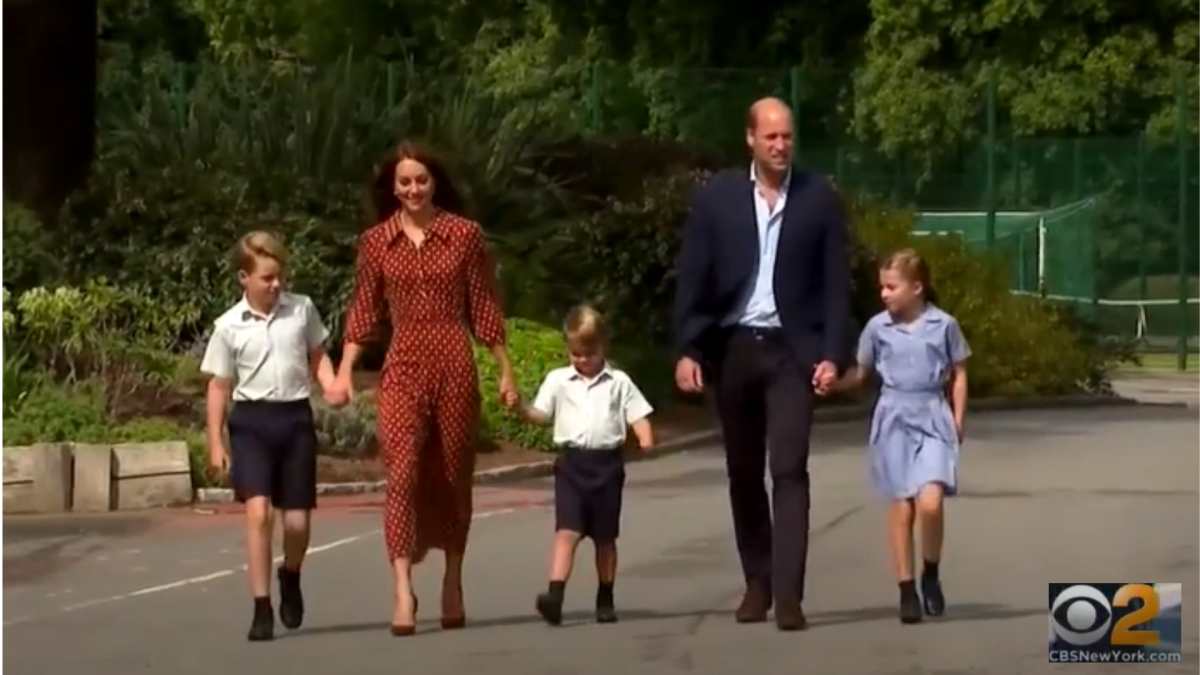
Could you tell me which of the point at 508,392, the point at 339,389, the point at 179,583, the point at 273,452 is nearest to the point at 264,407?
the point at 273,452

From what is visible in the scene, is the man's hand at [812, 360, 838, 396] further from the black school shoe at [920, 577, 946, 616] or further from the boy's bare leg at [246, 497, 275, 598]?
the boy's bare leg at [246, 497, 275, 598]

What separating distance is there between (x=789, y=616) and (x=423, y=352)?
5.42 feet

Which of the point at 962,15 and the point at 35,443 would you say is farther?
the point at 962,15

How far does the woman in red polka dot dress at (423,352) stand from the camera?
36.0 feet

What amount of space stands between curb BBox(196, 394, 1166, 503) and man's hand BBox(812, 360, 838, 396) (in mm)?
3367

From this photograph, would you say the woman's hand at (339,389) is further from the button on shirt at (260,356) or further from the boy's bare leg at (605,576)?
the boy's bare leg at (605,576)

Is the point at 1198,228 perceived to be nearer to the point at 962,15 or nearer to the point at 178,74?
the point at 962,15

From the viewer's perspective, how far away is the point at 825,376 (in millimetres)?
10805

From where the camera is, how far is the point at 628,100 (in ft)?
120

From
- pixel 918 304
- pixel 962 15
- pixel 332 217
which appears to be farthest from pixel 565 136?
pixel 962 15

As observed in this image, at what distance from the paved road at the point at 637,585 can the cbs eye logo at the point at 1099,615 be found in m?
0.13

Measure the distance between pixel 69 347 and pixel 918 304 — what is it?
9.48 meters

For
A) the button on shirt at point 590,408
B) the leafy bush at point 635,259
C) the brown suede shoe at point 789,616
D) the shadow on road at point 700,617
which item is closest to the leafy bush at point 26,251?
the leafy bush at point 635,259

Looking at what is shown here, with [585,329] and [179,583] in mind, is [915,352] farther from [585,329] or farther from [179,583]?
[179,583]
